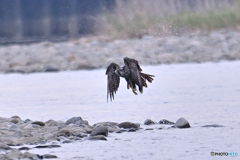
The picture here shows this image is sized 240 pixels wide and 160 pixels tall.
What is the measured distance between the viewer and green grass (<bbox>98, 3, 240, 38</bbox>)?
23.2 m

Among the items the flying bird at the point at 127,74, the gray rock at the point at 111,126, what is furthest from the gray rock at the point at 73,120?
the flying bird at the point at 127,74

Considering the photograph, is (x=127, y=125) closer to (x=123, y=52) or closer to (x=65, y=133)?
(x=65, y=133)

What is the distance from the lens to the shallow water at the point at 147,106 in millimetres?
9219

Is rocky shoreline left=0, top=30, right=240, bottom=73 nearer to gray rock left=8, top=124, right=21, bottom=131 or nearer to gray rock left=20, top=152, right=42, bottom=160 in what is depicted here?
gray rock left=8, top=124, right=21, bottom=131

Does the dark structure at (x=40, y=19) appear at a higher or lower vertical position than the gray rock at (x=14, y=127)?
higher

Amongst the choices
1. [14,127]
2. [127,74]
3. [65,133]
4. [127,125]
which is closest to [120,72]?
[127,74]

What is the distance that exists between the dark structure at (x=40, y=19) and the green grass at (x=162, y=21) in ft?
15.7

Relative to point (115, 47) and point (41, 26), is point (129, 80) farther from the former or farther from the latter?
point (41, 26)

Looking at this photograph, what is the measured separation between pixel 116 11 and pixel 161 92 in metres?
9.98

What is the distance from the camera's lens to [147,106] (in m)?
13.0

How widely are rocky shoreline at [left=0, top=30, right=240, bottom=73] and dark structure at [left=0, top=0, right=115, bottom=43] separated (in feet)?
12.5

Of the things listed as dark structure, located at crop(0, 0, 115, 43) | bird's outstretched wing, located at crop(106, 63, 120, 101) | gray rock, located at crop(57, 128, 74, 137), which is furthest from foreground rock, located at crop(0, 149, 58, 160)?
dark structure, located at crop(0, 0, 115, 43)

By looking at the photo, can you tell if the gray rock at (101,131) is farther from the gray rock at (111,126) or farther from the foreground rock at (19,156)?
the foreground rock at (19,156)

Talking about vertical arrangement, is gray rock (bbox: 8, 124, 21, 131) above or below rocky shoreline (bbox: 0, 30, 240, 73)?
below
